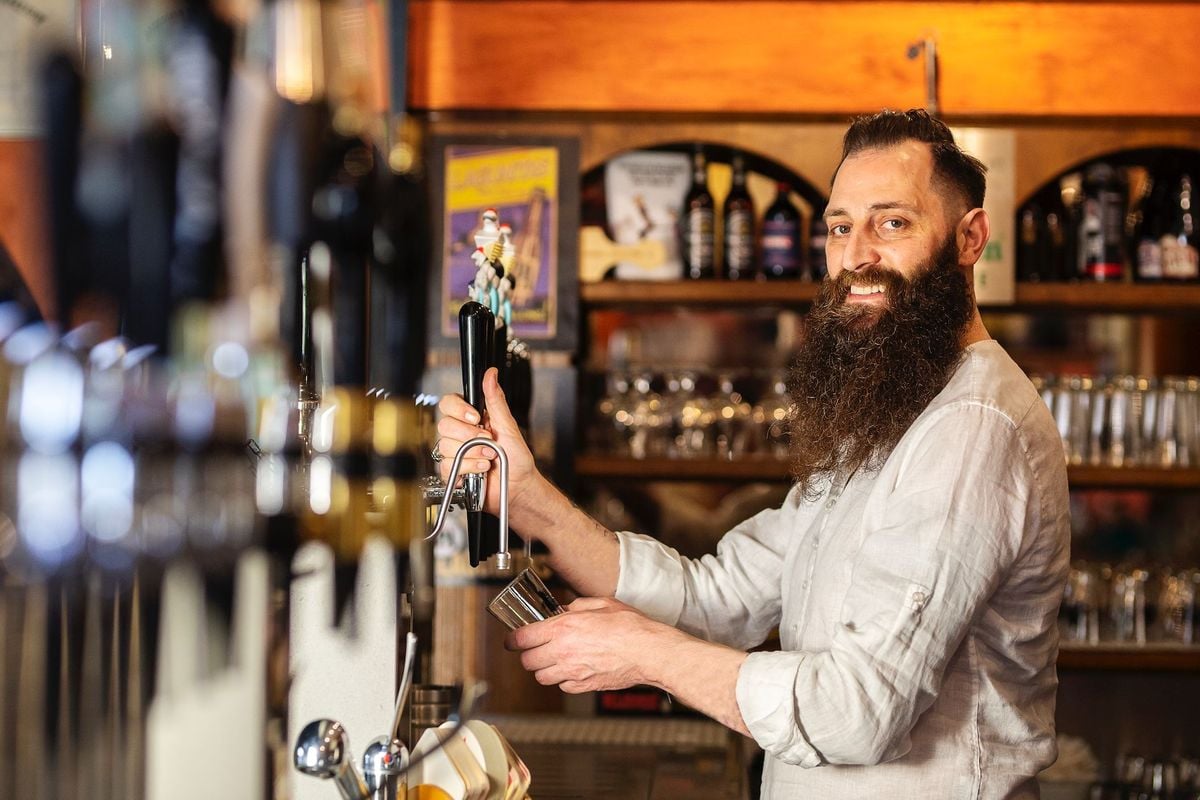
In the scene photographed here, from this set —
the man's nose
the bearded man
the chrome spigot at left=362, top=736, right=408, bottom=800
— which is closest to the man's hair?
the bearded man

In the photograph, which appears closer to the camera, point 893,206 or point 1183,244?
point 893,206

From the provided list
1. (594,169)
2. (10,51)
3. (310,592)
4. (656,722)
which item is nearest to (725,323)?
(594,169)

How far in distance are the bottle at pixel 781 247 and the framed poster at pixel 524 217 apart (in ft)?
1.57

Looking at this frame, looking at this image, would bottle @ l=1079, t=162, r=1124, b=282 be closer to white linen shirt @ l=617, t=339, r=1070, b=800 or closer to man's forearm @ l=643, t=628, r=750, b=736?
white linen shirt @ l=617, t=339, r=1070, b=800

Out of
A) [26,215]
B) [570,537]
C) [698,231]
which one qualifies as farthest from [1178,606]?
[26,215]

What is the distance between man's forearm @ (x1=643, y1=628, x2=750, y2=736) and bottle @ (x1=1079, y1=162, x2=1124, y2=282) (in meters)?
2.11

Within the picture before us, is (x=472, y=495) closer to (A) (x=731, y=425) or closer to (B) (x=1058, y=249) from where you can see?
(A) (x=731, y=425)

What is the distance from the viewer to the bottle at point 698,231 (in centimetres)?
308

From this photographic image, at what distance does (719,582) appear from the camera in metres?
1.79

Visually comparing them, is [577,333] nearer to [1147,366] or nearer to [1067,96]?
[1067,96]

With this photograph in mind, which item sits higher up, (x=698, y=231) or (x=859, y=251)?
(x=698, y=231)

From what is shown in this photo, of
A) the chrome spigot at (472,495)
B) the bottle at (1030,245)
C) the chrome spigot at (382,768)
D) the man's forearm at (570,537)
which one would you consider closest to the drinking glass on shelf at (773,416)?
the bottle at (1030,245)

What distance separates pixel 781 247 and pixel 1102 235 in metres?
0.80

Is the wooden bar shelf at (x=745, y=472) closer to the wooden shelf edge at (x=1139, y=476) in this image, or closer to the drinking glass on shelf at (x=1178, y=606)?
the wooden shelf edge at (x=1139, y=476)
